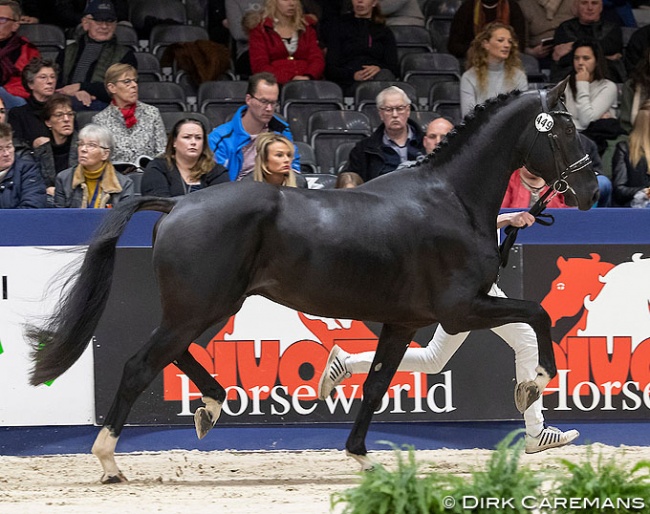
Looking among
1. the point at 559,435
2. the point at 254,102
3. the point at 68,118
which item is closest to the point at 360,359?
the point at 559,435

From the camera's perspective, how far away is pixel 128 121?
27.5ft

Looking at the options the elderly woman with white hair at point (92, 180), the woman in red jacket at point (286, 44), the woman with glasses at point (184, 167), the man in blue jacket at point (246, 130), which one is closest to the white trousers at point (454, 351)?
the woman with glasses at point (184, 167)

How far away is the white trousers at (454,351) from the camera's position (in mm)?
6410

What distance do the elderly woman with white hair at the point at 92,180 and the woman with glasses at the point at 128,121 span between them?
2.80 ft

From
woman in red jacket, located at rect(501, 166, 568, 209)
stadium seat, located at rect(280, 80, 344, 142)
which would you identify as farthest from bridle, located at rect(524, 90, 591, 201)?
stadium seat, located at rect(280, 80, 344, 142)

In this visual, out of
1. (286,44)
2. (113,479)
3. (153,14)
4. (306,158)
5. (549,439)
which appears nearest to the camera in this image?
(113,479)

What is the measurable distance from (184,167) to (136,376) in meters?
1.97

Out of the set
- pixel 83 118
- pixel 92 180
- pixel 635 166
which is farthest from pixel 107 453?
pixel 635 166

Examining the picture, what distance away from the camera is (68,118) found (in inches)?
321

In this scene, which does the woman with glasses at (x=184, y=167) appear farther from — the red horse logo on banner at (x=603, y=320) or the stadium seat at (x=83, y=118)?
the red horse logo on banner at (x=603, y=320)

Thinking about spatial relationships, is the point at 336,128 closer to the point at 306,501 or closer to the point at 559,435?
the point at 559,435

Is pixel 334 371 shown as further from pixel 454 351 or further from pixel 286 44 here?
pixel 286 44

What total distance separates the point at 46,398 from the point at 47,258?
2.67ft

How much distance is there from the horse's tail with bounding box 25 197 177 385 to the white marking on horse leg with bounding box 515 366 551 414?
2.00 meters
